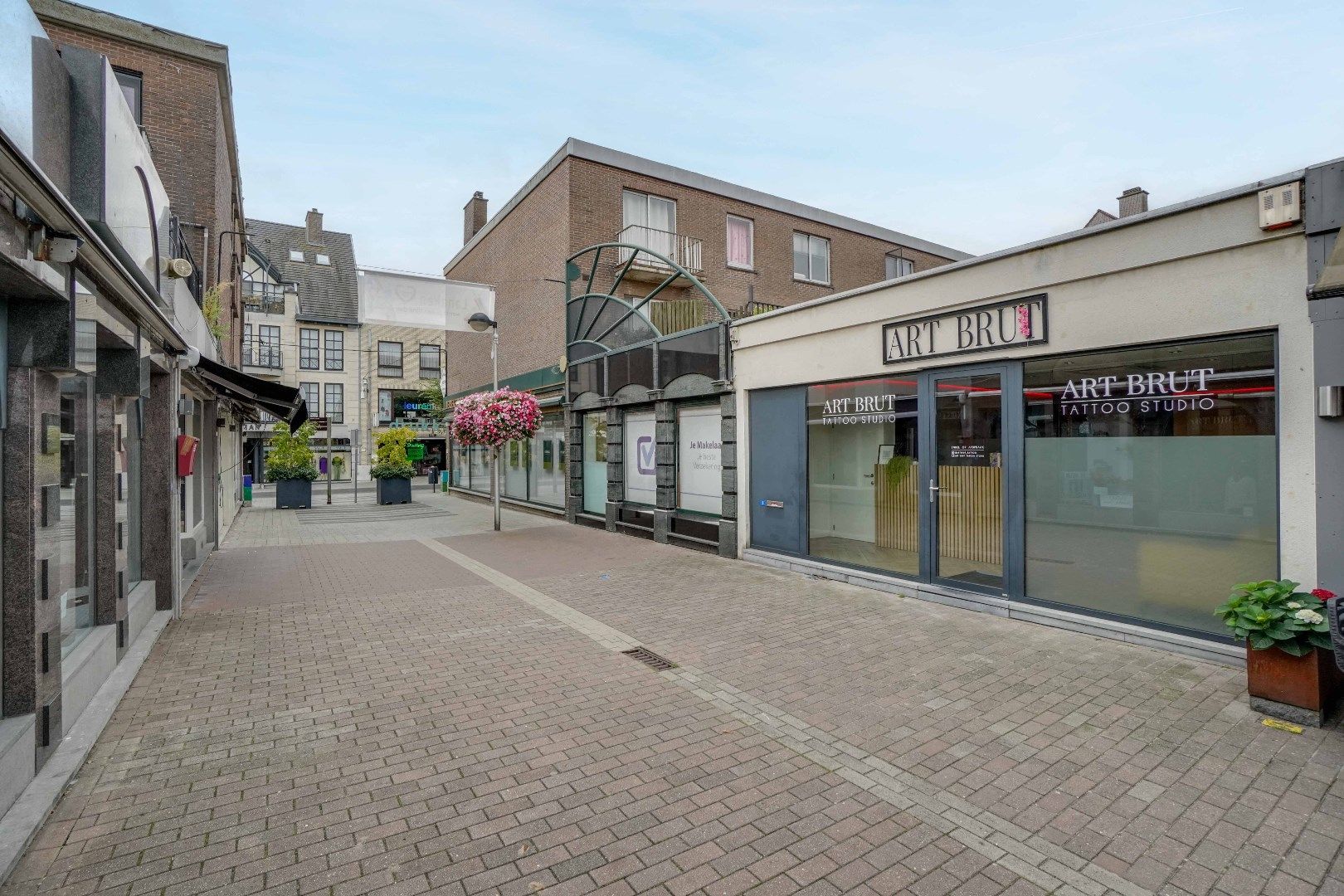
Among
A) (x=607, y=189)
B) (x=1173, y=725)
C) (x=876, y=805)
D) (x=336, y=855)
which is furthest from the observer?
(x=607, y=189)

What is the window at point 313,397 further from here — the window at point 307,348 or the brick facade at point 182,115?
the brick facade at point 182,115

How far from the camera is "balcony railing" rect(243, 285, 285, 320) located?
119 ft

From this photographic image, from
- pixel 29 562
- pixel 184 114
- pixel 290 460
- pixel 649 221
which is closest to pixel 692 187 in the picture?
pixel 649 221

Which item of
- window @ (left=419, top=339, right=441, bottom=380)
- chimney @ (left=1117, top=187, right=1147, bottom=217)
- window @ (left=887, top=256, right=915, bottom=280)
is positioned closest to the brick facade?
window @ (left=887, top=256, right=915, bottom=280)

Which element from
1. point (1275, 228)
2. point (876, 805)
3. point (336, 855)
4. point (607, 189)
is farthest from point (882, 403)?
point (607, 189)

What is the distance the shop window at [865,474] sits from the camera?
7.98 metres

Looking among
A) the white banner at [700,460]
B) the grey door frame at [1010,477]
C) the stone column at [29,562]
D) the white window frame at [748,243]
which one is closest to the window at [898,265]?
the white window frame at [748,243]

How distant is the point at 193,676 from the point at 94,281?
10.2 feet

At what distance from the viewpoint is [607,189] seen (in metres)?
16.6

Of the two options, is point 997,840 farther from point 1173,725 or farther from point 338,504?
point 338,504

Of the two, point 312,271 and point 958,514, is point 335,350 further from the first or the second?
point 958,514

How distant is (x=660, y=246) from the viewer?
1752cm

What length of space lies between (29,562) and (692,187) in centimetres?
1688

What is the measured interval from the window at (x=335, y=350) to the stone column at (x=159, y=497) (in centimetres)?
3578
